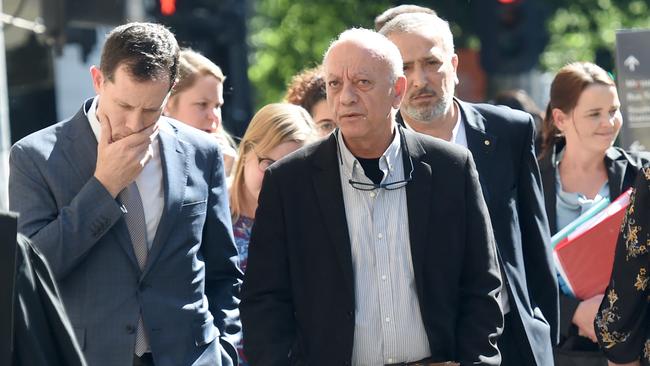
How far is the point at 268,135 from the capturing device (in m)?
6.85

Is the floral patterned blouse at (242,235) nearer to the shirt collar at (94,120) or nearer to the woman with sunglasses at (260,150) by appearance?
the woman with sunglasses at (260,150)

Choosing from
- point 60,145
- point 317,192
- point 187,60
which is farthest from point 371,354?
point 187,60

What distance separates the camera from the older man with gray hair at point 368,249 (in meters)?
4.98

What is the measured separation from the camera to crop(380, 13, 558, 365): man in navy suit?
5777mm

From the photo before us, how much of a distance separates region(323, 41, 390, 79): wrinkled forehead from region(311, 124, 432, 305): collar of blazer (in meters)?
0.27

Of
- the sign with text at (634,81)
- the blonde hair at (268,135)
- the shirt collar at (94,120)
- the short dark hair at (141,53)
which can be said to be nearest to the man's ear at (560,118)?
the sign with text at (634,81)

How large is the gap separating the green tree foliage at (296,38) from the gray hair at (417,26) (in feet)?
62.8

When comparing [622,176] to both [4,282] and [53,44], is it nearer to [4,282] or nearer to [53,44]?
[4,282]

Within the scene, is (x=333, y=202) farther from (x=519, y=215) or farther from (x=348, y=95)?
(x=519, y=215)

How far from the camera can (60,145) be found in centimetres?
518

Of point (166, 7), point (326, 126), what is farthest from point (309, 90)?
point (166, 7)

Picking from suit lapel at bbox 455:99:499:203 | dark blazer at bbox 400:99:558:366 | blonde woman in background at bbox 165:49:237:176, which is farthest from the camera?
blonde woman in background at bbox 165:49:237:176

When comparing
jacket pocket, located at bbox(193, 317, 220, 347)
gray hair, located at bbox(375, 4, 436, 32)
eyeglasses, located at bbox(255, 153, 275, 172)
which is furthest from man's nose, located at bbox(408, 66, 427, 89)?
jacket pocket, located at bbox(193, 317, 220, 347)

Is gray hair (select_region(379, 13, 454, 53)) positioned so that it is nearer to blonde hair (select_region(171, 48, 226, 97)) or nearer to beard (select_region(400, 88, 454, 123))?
beard (select_region(400, 88, 454, 123))
